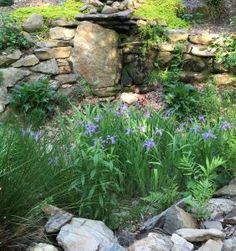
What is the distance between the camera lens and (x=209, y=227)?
2646mm

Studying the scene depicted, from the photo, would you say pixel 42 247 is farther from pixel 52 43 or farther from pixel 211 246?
pixel 52 43

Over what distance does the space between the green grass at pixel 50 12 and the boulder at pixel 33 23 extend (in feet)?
0.41

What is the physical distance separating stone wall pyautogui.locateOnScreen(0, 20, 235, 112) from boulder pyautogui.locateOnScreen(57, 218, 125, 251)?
12.3 feet

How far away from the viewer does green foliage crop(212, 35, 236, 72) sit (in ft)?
21.3

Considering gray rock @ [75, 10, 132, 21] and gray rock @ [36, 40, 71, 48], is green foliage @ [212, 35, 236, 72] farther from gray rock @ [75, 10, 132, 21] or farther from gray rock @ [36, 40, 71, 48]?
gray rock @ [36, 40, 71, 48]

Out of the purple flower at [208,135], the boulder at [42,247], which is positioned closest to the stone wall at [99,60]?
the purple flower at [208,135]

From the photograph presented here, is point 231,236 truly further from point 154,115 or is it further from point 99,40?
point 99,40

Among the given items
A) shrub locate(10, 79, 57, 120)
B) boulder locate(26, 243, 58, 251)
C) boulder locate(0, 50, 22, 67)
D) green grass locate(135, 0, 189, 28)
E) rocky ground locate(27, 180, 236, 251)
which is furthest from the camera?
green grass locate(135, 0, 189, 28)

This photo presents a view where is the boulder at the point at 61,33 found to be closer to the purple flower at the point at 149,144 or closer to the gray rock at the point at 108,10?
the gray rock at the point at 108,10

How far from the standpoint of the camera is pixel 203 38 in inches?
266

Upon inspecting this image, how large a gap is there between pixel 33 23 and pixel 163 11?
2020mm

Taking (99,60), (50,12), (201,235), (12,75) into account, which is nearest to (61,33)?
(50,12)

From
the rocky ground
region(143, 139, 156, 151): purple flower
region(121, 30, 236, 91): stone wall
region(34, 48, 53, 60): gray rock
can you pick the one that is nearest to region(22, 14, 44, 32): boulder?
region(34, 48, 53, 60): gray rock

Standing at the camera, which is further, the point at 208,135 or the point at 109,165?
the point at 208,135
